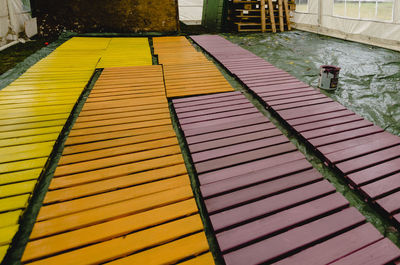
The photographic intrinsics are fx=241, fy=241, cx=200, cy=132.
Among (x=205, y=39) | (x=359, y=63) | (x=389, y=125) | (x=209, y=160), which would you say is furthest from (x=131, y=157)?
(x=205, y=39)

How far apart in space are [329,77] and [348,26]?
15.2 ft

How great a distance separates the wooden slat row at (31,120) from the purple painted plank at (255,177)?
1223 mm

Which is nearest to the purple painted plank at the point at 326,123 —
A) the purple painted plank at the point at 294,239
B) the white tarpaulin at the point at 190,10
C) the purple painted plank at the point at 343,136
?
the purple painted plank at the point at 343,136

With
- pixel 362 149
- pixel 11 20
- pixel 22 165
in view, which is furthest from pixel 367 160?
pixel 11 20

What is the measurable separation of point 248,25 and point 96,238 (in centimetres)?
831

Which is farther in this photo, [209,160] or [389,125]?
[389,125]

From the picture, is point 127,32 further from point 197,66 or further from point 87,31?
point 197,66

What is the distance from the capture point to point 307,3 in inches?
326

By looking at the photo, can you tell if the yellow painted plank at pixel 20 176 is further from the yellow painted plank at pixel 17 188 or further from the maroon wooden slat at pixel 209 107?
the maroon wooden slat at pixel 209 107

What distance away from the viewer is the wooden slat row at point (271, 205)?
4.32ft

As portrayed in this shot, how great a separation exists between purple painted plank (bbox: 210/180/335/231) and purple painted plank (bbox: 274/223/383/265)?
0.30m

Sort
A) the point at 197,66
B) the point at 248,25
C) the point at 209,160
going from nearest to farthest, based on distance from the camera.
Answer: the point at 209,160
the point at 197,66
the point at 248,25

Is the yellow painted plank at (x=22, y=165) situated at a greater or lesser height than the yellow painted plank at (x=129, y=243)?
greater

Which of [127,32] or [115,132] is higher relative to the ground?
[127,32]
